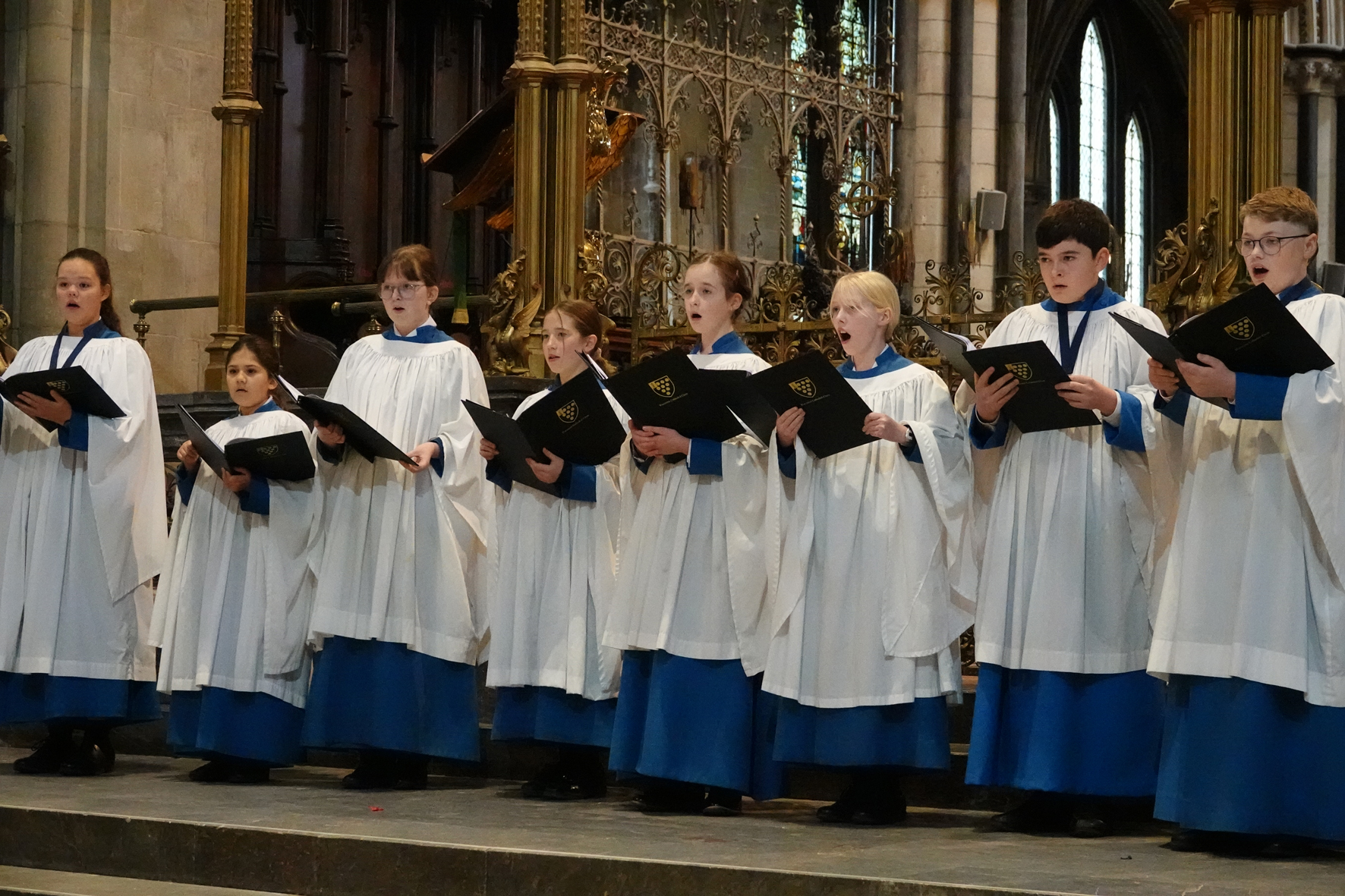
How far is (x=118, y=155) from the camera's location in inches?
413

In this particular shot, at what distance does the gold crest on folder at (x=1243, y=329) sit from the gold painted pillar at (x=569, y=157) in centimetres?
450

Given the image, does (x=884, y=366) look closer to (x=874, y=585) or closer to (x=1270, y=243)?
(x=874, y=585)

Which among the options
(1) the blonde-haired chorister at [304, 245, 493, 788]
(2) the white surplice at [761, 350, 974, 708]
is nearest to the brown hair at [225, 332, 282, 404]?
(1) the blonde-haired chorister at [304, 245, 493, 788]

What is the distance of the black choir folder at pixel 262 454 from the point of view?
19.6ft

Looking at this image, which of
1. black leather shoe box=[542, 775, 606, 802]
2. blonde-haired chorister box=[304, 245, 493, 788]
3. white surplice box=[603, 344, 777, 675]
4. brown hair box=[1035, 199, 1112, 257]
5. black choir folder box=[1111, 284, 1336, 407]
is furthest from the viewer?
blonde-haired chorister box=[304, 245, 493, 788]

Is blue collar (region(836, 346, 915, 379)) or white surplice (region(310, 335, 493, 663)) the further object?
white surplice (region(310, 335, 493, 663))

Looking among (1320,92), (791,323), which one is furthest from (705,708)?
(1320,92)

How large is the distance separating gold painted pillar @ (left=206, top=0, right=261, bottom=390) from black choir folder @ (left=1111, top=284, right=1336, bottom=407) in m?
6.09

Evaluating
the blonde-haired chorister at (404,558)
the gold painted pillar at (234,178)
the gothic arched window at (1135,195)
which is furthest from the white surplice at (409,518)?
the gothic arched window at (1135,195)

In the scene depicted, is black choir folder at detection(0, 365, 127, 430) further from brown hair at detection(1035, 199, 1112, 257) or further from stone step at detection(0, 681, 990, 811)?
brown hair at detection(1035, 199, 1112, 257)

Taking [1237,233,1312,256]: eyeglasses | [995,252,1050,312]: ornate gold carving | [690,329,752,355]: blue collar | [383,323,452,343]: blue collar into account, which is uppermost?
[995,252,1050,312]: ornate gold carving

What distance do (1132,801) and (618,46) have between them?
17.7 feet

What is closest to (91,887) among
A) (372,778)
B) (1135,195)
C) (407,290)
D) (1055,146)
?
(372,778)

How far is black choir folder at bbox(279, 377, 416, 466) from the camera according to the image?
5.66 m
